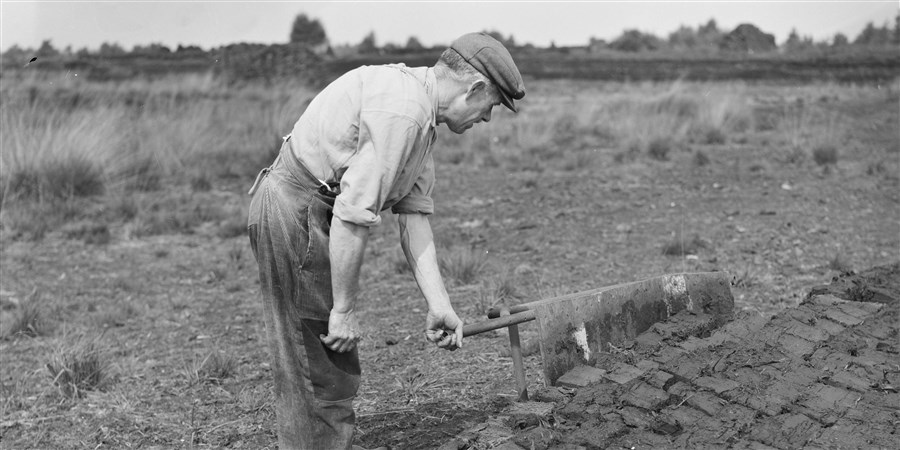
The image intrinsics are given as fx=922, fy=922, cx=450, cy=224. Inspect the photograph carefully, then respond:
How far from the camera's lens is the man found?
309 centimetres

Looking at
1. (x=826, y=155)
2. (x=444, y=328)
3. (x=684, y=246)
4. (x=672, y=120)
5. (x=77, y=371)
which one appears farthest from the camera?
(x=672, y=120)

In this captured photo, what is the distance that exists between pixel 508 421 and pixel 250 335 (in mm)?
2810

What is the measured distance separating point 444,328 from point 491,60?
3.51ft

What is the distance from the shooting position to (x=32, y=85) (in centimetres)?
1672

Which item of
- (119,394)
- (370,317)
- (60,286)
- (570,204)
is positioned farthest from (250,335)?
(570,204)

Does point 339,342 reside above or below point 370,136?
below

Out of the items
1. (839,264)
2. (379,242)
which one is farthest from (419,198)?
(379,242)

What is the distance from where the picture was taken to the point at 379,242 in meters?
9.05

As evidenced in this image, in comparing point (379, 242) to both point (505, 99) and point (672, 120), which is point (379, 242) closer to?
point (505, 99)

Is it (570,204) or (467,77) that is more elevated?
(467,77)

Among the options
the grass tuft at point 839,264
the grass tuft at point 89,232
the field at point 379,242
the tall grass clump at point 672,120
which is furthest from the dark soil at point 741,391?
the tall grass clump at point 672,120

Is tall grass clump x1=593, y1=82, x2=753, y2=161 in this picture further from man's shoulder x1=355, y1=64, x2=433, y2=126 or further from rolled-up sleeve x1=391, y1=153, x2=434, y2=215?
man's shoulder x1=355, y1=64, x2=433, y2=126

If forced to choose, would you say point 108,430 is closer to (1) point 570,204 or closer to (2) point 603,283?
(2) point 603,283

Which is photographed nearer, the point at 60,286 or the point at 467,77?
the point at 467,77
